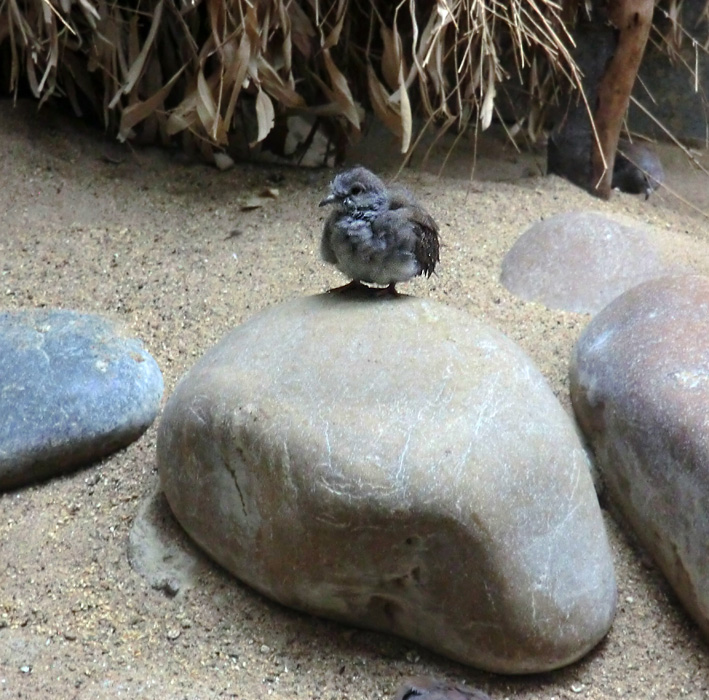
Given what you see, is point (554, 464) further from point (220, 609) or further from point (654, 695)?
point (220, 609)

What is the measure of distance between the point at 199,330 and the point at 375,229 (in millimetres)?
962

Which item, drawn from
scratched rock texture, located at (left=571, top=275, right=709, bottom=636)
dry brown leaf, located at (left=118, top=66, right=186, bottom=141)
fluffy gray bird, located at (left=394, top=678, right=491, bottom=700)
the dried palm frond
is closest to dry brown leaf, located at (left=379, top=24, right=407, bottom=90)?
the dried palm frond

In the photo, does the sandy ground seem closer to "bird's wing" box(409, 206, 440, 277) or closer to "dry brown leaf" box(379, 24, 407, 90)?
"dry brown leaf" box(379, 24, 407, 90)

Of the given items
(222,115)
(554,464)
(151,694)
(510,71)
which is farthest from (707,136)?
(151,694)

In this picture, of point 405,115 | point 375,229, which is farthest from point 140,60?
point 375,229

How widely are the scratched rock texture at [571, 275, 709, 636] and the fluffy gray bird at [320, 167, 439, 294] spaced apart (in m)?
0.64

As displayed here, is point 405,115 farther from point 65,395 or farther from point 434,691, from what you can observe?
point 434,691

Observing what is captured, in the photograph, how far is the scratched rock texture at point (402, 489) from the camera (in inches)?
83.6

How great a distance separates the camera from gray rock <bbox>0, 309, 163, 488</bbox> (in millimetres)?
2637

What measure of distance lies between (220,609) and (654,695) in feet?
3.59

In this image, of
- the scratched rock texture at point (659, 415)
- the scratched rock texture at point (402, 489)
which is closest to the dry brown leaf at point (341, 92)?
the scratched rock texture at point (659, 415)

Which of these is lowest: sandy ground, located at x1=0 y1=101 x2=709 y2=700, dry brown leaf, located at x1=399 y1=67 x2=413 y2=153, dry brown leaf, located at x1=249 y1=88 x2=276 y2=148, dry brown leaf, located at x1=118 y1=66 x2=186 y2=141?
sandy ground, located at x1=0 y1=101 x2=709 y2=700

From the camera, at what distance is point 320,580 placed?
87.4 inches

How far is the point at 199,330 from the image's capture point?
3.20 meters
